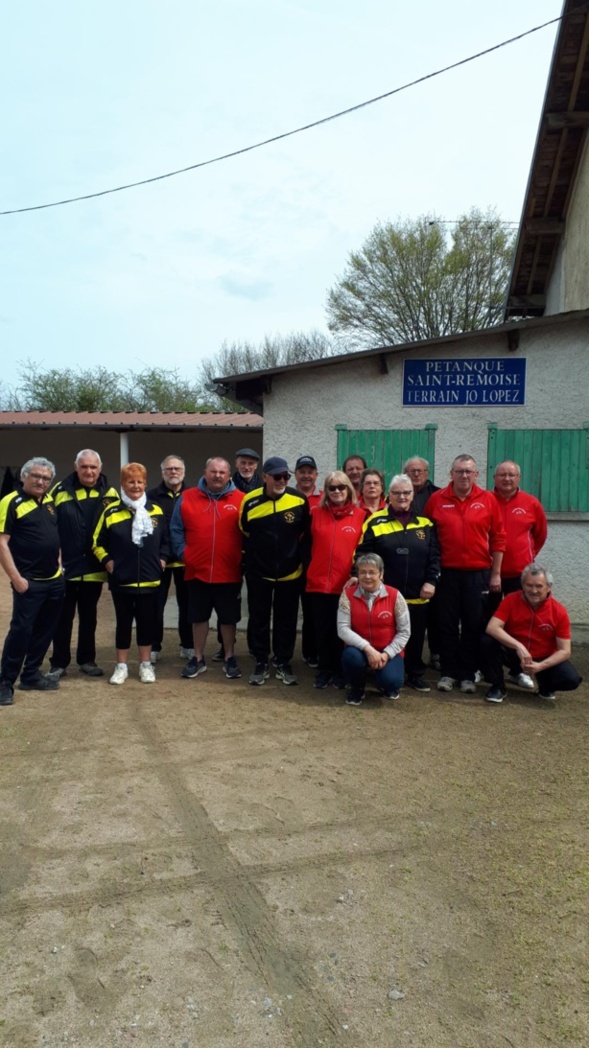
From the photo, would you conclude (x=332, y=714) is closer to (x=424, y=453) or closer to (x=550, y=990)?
(x=550, y=990)

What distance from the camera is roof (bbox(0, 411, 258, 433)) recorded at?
564 inches

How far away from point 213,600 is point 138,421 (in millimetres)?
9184

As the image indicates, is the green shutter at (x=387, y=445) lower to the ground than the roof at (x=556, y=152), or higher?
lower

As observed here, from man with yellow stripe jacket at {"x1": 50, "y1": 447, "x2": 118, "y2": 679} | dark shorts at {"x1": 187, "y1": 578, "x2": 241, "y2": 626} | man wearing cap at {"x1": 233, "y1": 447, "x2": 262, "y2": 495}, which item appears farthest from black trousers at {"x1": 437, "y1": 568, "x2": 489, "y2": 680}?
man with yellow stripe jacket at {"x1": 50, "y1": 447, "x2": 118, "y2": 679}

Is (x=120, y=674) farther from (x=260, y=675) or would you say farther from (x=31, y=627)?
(x=260, y=675)

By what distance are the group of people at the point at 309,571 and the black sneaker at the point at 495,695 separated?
18 mm

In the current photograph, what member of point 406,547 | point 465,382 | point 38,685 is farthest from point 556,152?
point 38,685

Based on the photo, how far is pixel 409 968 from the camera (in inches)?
101

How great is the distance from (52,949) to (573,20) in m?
9.70

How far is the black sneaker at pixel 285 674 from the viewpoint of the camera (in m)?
6.01

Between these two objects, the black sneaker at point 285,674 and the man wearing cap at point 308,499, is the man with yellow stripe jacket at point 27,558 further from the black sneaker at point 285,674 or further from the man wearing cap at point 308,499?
the man wearing cap at point 308,499

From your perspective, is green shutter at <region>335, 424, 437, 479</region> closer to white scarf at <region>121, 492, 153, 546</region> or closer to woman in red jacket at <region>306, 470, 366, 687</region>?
woman in red jacket at <region>306, 470, 366, 687</region>

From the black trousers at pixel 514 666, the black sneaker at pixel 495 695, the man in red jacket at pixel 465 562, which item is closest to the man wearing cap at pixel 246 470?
the man in red jacket at pixel 465 562

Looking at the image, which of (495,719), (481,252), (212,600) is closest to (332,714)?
(495,719)
